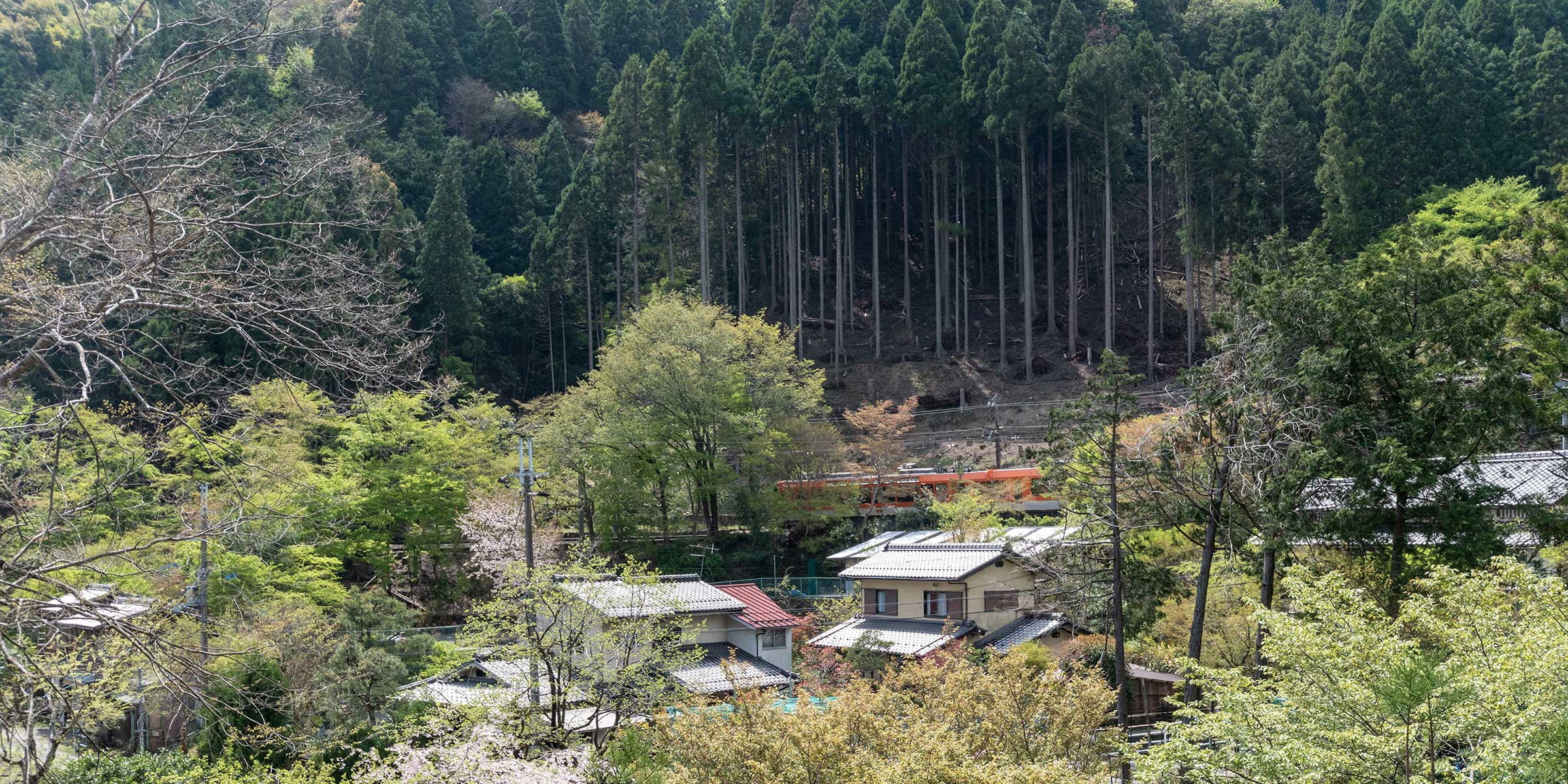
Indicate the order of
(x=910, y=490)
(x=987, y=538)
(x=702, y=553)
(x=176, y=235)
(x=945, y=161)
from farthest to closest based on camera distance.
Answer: (x=945, y=161) → (x=910, y=490) → (x=702, y=553) → (x=987, y=538) → (x=176, y=235)

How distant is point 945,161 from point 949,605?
23.7 meters

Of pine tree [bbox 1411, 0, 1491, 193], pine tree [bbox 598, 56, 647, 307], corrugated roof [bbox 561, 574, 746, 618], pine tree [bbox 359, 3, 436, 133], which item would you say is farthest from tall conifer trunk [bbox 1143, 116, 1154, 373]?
pine tree [bbox 359, 3, 436, 133]

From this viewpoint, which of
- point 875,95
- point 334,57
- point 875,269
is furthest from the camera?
point 334,57

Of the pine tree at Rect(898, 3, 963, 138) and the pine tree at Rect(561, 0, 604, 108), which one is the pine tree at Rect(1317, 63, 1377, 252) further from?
the pine tree at Rect(561, 0, 604, 108)

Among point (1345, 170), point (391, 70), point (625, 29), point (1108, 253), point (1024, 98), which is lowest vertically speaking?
point (1108, 253)

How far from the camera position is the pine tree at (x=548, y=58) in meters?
63.2

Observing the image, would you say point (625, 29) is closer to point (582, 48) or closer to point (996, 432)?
point (582, 48)

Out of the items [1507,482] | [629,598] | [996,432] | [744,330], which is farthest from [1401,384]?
[744,330]

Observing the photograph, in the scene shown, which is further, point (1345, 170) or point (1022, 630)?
point (1345, 170)

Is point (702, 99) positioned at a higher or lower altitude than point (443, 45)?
lower

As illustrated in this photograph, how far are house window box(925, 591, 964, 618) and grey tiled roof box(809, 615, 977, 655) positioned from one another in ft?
0.58

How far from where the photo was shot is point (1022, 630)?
26.1m

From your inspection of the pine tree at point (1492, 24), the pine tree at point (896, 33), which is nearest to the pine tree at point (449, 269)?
the pine tree at point (896, 33)

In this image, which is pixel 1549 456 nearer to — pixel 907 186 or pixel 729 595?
pixel 729 595
